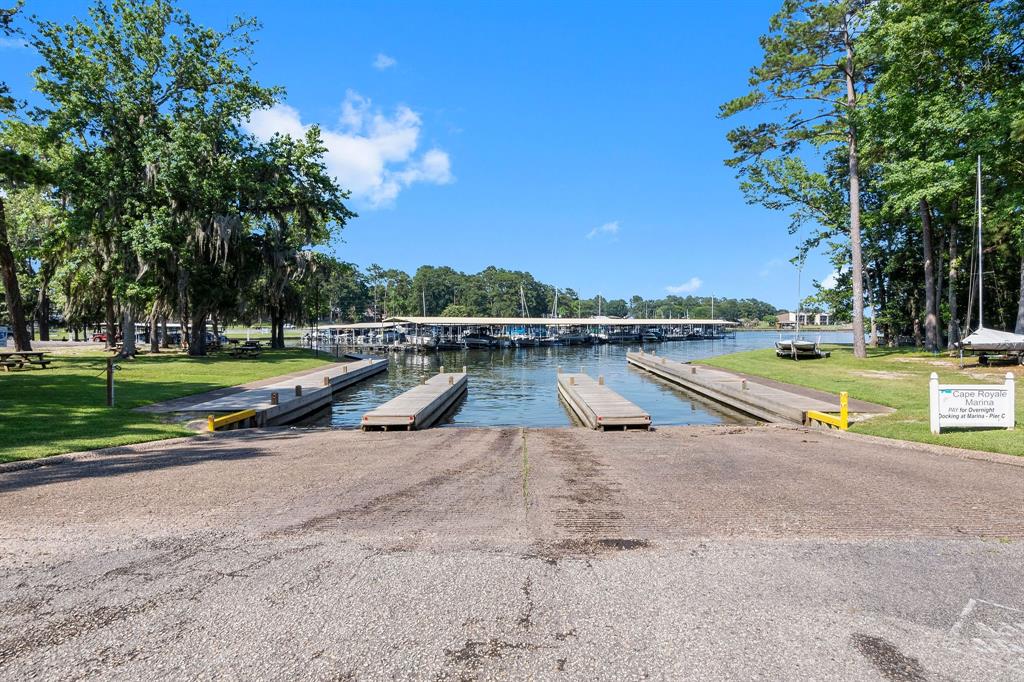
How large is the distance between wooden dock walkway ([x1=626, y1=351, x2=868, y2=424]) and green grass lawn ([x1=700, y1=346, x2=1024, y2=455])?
108cm

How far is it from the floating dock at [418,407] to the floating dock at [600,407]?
A: 510cm

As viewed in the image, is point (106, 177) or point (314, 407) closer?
point (314, 407)

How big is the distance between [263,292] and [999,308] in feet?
181

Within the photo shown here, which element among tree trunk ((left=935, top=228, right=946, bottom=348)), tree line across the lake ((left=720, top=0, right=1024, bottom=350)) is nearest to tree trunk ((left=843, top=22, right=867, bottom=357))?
tree line across the lake ((left=720, top=0, right=1024, bottom=350))

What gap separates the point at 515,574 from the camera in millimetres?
4738

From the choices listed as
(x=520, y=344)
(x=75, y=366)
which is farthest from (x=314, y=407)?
(x=520, y=344)

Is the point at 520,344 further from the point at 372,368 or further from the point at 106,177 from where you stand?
the point at 106,177

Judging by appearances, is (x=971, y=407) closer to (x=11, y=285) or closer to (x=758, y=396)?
(x=758, y=396)

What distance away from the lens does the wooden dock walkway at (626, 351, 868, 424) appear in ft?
52.4

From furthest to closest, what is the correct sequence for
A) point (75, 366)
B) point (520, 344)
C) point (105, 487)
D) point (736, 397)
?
point (520, 344) → point (75, 366) → point (736, 397) → point (105, 487)

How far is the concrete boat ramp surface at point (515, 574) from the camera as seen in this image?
3.56 metres

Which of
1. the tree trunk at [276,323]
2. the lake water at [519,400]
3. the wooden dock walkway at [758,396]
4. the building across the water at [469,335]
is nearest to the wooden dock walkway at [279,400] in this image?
the lake water at [519,400]

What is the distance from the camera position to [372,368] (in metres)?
37.8

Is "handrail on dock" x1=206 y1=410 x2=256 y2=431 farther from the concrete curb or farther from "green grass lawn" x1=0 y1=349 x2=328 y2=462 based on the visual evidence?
"green grass lawn" x1=0 y1=349 x2=328 y2=462
